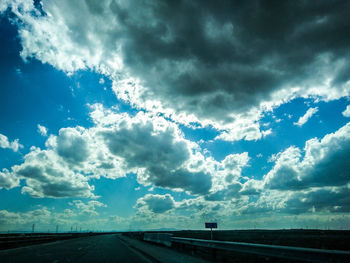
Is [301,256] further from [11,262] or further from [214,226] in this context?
[214,226]

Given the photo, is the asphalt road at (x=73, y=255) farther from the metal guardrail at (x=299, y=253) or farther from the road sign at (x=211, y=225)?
the road sign at (x=211, y=225)

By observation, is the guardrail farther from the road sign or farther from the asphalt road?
the road sign

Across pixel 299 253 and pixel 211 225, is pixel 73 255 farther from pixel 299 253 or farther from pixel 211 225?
pixel 299 253

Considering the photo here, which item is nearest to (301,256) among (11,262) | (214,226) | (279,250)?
(279,250)

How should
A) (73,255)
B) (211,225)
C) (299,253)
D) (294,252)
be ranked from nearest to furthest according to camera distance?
(299,253) → (294,252) → (73,255) → (211,225)

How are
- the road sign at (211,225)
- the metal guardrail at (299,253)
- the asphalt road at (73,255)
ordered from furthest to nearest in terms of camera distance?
the road sign at (211,225)
the asphalt road at (73,255)
the metal guardrail at (299,253)

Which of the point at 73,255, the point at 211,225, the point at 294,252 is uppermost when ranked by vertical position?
the point at 294,252

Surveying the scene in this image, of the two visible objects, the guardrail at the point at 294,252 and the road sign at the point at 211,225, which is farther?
the road sign at the point at 211,225

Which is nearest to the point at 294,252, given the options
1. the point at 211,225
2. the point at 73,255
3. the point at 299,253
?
the point at 299,253

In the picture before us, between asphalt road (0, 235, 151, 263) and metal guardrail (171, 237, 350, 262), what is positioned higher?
metal guardrail (171, 237, 350, 262)

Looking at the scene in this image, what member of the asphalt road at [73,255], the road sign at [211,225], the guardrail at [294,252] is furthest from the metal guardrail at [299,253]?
the road sign at [211,225]

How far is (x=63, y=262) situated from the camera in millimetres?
11109

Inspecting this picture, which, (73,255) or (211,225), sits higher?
(211,225)

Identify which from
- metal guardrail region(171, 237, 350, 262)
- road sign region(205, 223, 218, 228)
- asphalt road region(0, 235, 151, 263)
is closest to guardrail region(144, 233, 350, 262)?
metal guardrail region(171, 237, 350, 262)
